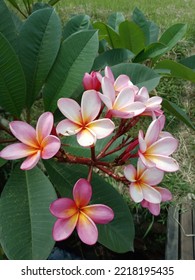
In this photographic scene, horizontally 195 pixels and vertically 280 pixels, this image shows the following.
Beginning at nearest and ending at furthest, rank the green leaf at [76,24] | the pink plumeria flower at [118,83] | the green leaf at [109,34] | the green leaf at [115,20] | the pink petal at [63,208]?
the pink petal at [63,208] < the pink plumeria flower at [118,83] < the green leaf at [76,24] < the green leaf at [109,34] < the green leaf at [115,20]

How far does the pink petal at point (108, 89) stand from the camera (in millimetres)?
625

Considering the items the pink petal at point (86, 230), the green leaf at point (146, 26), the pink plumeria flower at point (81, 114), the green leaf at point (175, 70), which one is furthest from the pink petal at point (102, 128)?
the green leaf at point (146, 26)

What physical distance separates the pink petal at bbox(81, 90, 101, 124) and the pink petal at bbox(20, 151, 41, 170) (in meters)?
0.08

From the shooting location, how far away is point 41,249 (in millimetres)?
652

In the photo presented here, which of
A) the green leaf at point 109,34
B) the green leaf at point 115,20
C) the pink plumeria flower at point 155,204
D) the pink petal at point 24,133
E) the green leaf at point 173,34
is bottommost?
the green leaf at point 173,34

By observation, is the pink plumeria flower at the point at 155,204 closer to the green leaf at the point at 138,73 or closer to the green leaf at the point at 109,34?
the green leaf at the point at 138,73

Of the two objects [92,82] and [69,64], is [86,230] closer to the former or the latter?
[92,82]

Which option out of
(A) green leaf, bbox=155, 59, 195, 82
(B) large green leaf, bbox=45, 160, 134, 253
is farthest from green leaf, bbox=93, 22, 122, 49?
(B) large green leaf, bbox=45, 160, 134, 253

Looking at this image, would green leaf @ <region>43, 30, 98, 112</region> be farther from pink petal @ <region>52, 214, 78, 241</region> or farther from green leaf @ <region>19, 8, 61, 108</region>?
pink petal @ <region>52, 214, 78, 241</region>

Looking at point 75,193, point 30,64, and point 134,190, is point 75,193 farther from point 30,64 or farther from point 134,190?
point 30,64

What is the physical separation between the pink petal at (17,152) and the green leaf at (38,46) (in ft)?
0.81

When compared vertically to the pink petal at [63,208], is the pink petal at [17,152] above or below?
Answer: above
